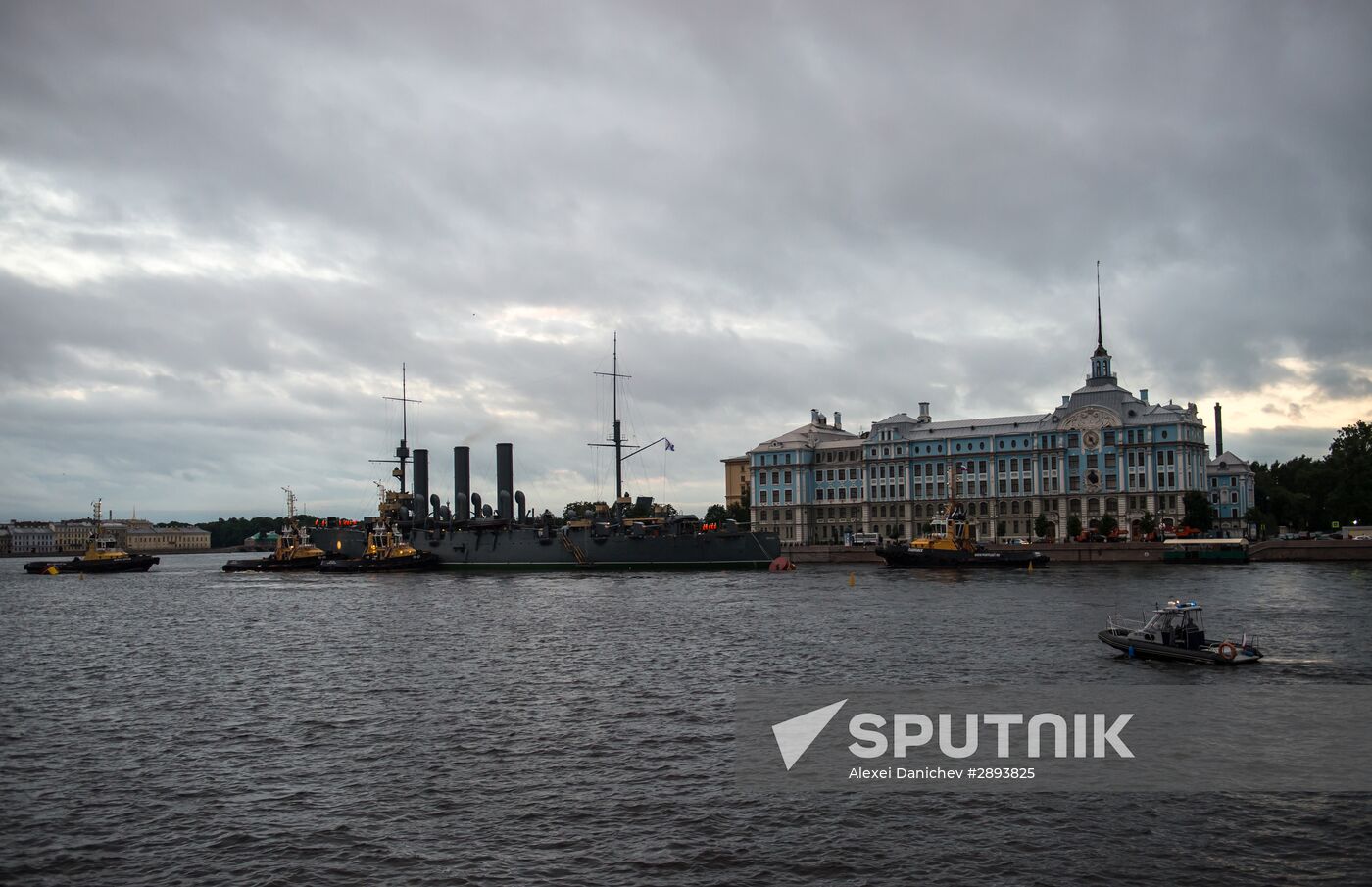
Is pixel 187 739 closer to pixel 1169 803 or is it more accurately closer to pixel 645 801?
pixel 645 801

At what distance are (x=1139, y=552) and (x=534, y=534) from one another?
58.2m

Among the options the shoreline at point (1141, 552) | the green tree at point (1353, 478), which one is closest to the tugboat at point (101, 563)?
the shoreline at point (1141, 552)

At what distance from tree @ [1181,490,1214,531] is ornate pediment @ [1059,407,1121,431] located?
496 inches

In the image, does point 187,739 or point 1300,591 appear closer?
point 187,739

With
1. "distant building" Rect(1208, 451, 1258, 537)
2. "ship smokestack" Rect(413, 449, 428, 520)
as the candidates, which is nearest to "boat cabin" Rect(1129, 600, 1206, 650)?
"ship smokestack" Rect(413, 449, 428, 520)

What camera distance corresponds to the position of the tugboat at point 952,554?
94875 mm

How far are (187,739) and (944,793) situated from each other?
16654 millimetres

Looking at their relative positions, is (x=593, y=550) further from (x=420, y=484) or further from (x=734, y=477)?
(x=734, y=477)

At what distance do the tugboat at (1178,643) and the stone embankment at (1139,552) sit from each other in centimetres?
7457

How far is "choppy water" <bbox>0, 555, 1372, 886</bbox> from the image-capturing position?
1599 cm

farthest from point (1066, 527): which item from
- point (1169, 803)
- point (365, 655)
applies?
point (1169, 803)

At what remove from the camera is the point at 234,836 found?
57.1 ft

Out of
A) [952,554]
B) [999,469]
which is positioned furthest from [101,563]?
[999,469]

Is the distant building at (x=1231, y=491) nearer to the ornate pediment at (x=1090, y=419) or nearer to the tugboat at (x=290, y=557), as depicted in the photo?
the ornate pediment at (x=1090, y=419)
